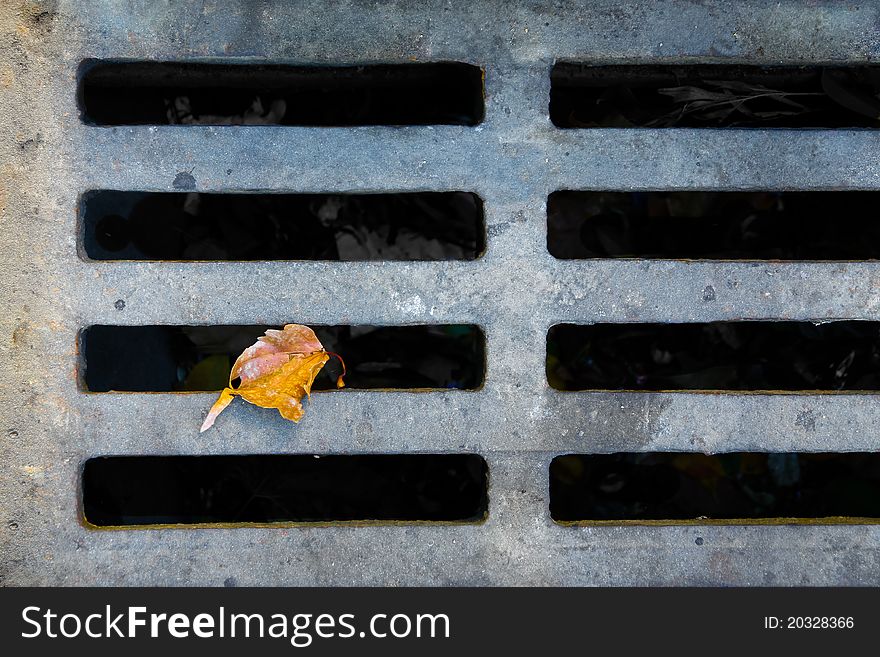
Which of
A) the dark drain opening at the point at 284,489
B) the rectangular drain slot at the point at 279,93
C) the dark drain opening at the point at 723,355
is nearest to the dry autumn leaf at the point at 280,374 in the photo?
the dark drain opening at the point at 284,489

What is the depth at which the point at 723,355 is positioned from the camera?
2.30 m

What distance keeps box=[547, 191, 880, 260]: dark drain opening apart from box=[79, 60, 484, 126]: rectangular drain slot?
478 mm

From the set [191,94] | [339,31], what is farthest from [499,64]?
[191,94]

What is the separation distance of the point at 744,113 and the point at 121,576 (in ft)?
6.29

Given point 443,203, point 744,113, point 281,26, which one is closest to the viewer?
point 281,26

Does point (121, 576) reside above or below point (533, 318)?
below

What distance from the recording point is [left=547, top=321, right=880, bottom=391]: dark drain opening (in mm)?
2268

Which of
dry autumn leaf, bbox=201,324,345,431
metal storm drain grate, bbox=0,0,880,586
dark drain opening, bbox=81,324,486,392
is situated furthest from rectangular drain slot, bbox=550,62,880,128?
dry autumn leaf, bbox=201,324,345,431

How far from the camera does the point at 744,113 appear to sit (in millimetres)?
2059

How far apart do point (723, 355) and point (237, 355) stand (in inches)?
55.1

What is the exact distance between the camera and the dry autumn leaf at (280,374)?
1766mm

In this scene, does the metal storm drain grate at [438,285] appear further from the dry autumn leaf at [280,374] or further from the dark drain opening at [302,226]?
the dark drain opening at [302,226]

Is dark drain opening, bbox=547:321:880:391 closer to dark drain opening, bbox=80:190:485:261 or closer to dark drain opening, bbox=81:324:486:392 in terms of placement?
dark drain opening, bbox=81:324:486:392

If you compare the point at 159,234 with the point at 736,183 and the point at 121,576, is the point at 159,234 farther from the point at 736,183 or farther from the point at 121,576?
the point at 736,183
